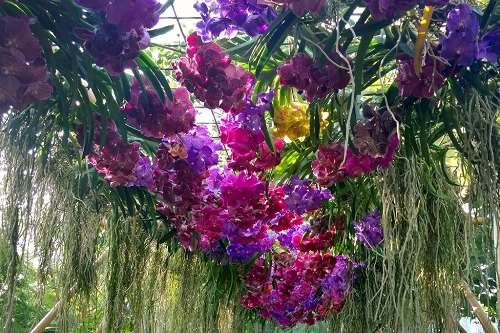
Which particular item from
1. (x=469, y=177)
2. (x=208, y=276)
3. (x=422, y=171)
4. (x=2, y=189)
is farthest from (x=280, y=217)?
(x=2, y=189)

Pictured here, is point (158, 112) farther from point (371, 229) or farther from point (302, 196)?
point (371, 229)

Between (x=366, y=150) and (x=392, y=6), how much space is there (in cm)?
41

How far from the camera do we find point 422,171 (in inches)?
55.2

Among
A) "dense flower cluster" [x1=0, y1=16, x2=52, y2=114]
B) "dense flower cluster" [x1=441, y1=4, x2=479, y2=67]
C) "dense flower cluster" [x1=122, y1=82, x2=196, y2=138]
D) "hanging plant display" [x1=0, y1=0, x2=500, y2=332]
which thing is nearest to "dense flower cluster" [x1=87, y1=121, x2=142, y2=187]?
"hanging plant display" [x1=0, y1=0, x2=500, y2=332]

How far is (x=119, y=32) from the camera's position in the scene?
0.91 metres

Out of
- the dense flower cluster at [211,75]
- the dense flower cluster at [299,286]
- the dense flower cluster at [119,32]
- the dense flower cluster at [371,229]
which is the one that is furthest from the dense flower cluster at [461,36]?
the dense flower cluster at [299,286]

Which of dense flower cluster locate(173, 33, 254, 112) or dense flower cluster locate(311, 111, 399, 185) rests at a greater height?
dense flower cluster locate(173, 33, 254, 112)

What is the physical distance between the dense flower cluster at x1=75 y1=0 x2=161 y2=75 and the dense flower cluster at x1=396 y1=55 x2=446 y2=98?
476 millimetres

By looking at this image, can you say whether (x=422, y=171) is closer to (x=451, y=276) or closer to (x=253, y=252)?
(x=451, y=276)

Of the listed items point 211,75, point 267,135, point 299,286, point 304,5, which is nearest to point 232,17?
point 211,75

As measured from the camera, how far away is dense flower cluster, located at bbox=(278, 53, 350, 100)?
1.09 m

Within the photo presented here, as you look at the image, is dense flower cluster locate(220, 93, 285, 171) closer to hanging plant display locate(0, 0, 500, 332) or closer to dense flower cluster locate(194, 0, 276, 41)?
hanging plant display locate(0, 0, 500, 332)

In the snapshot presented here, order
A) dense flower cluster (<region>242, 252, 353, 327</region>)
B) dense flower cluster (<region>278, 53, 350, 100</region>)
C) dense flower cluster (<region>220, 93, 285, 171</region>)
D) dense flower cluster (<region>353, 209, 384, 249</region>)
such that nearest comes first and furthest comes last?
dense flower cluster (<region>278, 53, 350, 100</region>) < dense flower cluster (<region>220, 93, 285, 171</region>) < dense flower cluster (<region>353, 209, 384, 249</region>) < dense flower cluster (<region>242, 252, 353, 327</region>)

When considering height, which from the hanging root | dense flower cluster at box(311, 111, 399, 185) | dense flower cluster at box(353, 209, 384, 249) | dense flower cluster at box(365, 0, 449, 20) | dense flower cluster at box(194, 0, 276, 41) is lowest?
the hanging root
